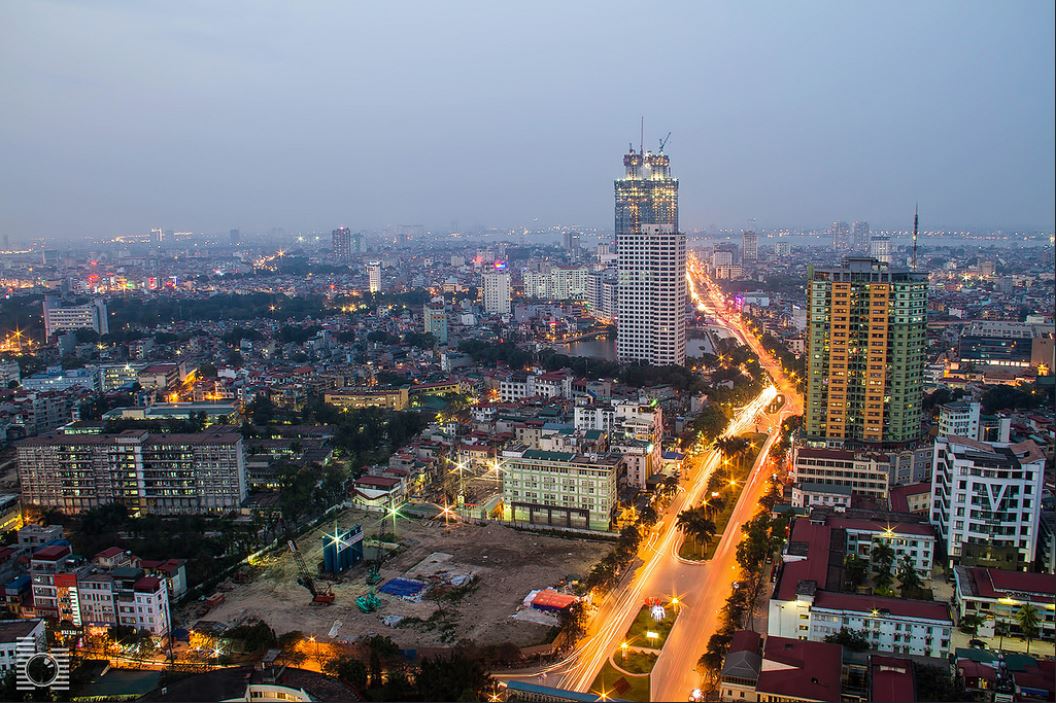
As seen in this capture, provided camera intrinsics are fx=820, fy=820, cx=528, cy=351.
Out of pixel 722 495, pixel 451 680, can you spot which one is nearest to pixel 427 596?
pixel 451 680

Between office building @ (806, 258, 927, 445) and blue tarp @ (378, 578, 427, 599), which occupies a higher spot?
office building @ (806, 258, 927, 445)

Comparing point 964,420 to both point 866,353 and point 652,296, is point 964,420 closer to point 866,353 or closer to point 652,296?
point 866,353

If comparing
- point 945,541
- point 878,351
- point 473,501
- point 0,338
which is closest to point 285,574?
point 473,501

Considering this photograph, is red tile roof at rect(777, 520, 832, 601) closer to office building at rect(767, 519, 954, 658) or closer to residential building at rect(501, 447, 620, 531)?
office building at rect(767, 519, 954, 658)

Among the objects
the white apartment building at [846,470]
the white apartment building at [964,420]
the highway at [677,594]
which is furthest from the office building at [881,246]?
the white apartment building at [846,470]

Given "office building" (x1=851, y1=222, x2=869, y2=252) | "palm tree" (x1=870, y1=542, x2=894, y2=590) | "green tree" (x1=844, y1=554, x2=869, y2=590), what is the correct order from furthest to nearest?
"office building" (x1=851, y1=222, x2=869, y2=252) → "green tree" (x1=844, y1=554, x2=869, y2=590) → "palm tree" (x1=870, y1=542, x2=894, y2=590)

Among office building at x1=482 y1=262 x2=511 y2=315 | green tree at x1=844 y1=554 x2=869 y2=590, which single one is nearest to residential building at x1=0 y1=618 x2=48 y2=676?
green tree at x1=844 y1=554 x2=869 y2=590
